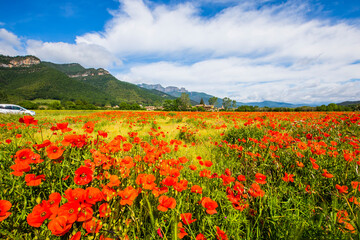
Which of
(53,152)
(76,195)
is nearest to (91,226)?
(76,195)

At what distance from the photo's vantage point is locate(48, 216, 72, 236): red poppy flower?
2.58ft

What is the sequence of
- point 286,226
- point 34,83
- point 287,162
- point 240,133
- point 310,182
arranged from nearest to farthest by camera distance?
point 286,226 → point 310,182 → point 287,162 → point 240,133 → point 34,83

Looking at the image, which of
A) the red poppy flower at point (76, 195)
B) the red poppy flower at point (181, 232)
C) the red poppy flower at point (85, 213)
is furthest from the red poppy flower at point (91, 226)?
the red poppy flower at point (181, 232)

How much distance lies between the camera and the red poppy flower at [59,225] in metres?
0.79

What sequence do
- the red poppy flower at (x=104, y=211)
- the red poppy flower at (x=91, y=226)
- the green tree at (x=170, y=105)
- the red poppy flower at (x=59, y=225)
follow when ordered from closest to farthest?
1. the red poppy flower at (x=59, y=225)
2. the red poppy flower at (x=91, y=226)
3. the red poppy flower at (x=104, y=211)
4. the green tree at (x=170, y=105)

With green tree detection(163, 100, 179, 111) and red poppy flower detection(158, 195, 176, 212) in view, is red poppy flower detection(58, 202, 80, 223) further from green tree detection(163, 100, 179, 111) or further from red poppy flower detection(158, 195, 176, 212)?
green tree detection(163, 100, 179, 111)

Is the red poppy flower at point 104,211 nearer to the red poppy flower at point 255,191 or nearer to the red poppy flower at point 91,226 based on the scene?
the red poppy flower at point 91,226

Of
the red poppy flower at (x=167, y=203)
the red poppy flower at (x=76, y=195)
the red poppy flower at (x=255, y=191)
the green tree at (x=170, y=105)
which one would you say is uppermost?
the green tree at (x=170, y=105)

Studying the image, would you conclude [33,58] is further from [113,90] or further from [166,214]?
[166,214]

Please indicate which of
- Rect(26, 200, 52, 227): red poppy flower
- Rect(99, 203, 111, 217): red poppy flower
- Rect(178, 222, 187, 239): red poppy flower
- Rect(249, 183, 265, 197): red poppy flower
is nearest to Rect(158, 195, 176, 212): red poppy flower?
Rect(178, 222, 187, 239): red poppy flower

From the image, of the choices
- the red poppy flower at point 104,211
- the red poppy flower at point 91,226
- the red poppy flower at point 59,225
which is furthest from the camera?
the red poppy flower at point 104,211

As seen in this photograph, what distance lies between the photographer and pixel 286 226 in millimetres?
1135

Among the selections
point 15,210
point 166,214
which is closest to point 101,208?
point 166,214

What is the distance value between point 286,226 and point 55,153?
2.10m
